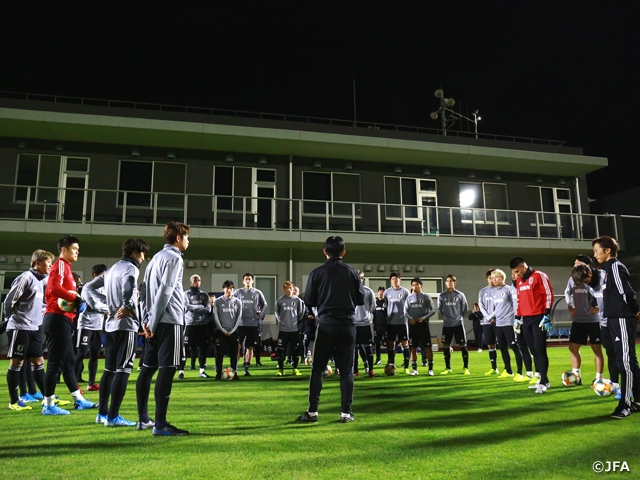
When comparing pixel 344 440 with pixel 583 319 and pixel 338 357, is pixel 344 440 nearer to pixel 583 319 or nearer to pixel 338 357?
pixel 338 357

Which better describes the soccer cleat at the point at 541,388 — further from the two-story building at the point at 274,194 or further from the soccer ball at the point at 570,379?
the two-story building at the point at 274,194

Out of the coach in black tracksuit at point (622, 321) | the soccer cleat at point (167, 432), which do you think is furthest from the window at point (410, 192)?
the soccer cleat at point (167, 432)

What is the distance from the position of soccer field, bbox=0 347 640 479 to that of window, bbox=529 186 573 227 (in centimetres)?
1740

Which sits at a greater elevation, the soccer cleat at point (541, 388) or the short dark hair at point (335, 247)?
the short dark hair at point (335, 247)

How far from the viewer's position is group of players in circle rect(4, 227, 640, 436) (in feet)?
15.4

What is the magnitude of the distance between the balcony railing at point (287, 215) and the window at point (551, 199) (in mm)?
1895

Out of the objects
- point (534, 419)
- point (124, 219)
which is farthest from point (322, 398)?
point (124, 219)

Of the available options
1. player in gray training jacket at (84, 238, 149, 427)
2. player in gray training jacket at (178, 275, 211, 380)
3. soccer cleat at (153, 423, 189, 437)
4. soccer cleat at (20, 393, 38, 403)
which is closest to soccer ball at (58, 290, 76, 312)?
player in gray training jacket at (84, 238, 149, 427)

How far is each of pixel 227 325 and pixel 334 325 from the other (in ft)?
16.8

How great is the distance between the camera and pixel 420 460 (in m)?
3.73

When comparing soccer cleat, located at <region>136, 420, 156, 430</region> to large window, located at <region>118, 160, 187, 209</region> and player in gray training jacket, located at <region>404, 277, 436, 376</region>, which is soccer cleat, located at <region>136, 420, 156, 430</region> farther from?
large window, located at <region>118, 160, 187, 209</region>

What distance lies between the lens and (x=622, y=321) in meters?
5.46

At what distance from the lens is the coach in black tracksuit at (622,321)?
5352mm

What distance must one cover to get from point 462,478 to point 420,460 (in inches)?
19.3
